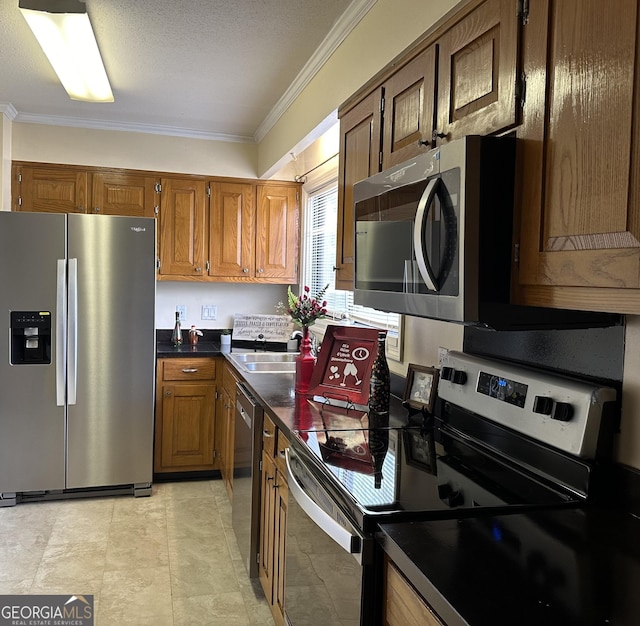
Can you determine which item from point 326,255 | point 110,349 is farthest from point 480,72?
point 110,349

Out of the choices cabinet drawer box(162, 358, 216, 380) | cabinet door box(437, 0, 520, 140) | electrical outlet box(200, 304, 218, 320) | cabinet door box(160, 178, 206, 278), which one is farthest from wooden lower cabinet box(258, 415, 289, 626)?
electrical outlet box(200, 304, 218, 320)

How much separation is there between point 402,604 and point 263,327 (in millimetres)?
3527

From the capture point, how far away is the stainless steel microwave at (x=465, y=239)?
50.6 inches

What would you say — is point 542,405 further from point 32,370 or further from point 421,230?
point 32,370

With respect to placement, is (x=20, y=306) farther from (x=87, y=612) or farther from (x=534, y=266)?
(x=534, y=266)

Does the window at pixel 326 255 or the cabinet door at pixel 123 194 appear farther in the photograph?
the cabinet door at pixel 123 194

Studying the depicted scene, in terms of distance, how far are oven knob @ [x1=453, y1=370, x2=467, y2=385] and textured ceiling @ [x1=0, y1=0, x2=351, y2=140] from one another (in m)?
1.54

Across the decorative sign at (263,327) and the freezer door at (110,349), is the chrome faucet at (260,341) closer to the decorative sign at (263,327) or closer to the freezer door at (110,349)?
the decorative sign at (263,327)

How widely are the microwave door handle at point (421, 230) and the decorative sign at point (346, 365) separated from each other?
96 cm

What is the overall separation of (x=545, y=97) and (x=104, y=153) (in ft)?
12.4

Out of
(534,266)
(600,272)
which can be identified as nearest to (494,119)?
(534,266)

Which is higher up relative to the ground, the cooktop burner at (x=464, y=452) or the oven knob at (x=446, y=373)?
the oven knob at (x=446, y=373)

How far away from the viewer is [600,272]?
1048 millimetres

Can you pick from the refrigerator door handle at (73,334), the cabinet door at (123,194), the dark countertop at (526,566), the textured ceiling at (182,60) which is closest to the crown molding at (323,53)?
the textured ceiling at (182,60)
